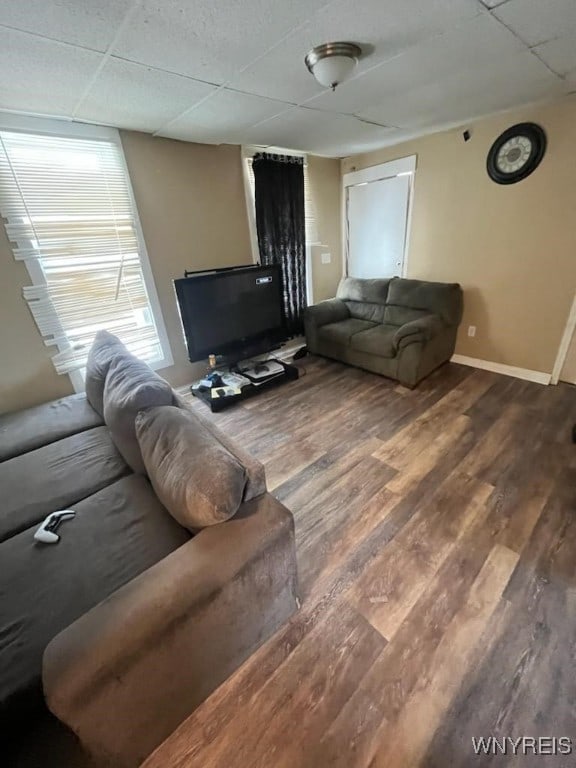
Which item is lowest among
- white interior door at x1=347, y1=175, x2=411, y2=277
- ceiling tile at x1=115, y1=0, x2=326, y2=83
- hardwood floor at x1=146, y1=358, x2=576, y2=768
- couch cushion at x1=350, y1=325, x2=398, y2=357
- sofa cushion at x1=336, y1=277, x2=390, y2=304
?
hardwood floor at x1=146, y1=358, x2=576, y2=768

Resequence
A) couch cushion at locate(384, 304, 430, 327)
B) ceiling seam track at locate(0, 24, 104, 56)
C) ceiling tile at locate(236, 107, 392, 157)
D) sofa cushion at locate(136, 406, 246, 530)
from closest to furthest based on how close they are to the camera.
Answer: sofa cushion at locate(136, 406, 246, 530)
ceiling seam track at locate(0, 24, 104, 56)
ceiling tile at locate(236, 107, 392, 157)
couch cushion at locate(384, 304, 430, 327)

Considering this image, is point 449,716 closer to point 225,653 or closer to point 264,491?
point 225,653

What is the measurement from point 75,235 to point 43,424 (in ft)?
4.74

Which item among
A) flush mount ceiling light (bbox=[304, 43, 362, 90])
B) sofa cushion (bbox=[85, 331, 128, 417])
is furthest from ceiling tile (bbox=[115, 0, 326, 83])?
sofa cushion (bbox=[85, 331, 128, 417])

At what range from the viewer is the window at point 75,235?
2148 mm

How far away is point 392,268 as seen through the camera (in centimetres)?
385

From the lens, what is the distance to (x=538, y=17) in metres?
1.35

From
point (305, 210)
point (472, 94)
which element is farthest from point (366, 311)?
point (472, 94)

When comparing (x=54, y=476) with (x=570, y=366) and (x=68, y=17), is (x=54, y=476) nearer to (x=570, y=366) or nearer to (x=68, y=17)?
(x=68, y=17)

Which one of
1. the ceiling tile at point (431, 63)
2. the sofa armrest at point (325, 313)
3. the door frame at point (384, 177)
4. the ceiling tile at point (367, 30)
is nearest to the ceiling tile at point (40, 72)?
the ceiling tile at point (367, 30)

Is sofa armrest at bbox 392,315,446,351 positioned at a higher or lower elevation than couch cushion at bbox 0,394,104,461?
higher

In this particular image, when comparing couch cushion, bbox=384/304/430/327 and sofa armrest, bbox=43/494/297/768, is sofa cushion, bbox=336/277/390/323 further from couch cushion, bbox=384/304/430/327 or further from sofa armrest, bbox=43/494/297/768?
sofa armrest, bbox=43/494/297/768

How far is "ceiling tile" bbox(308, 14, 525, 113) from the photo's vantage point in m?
1.46

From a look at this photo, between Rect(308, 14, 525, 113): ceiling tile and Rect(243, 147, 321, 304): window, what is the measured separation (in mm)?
1200
